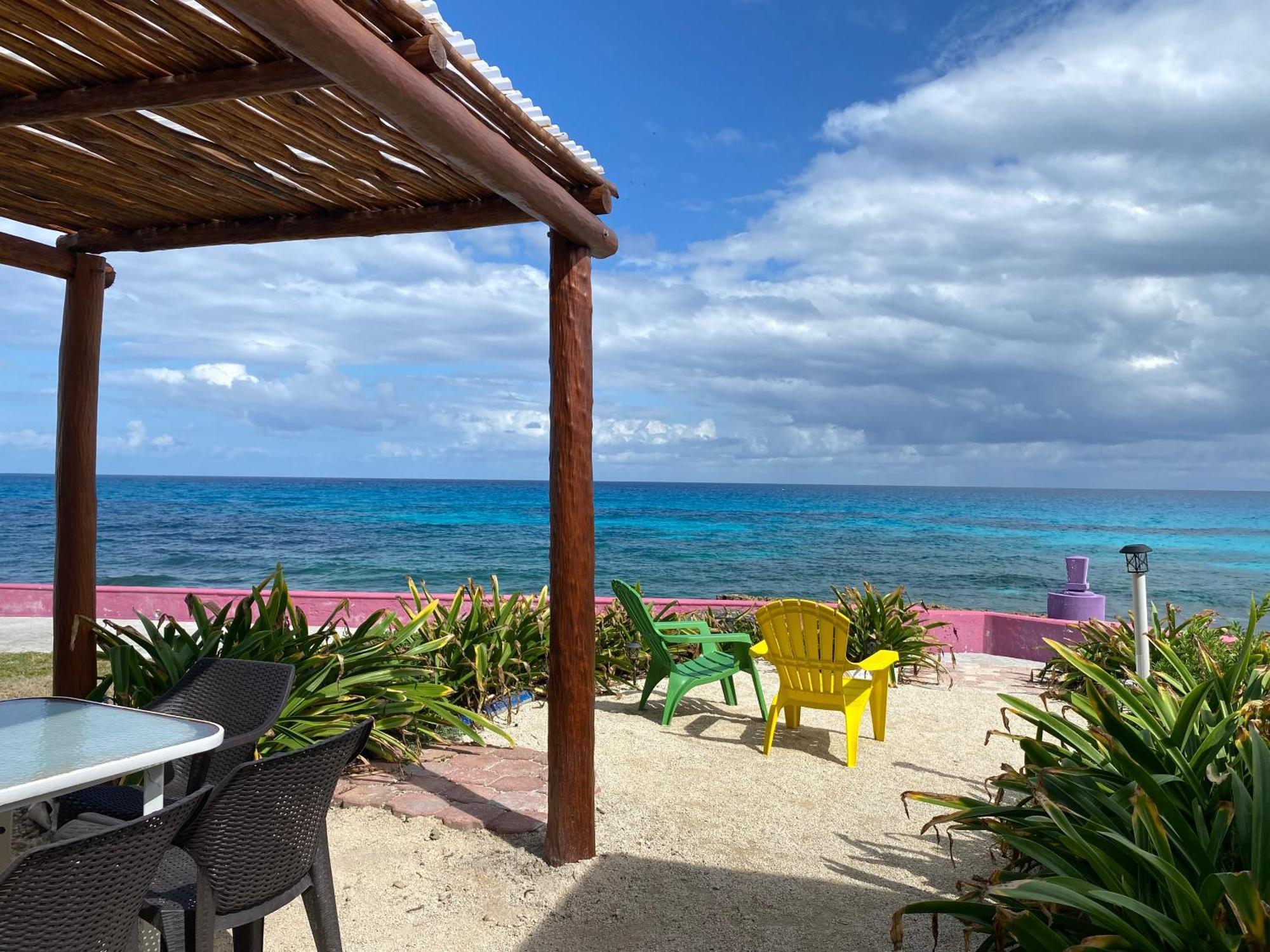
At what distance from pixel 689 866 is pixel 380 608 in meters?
6.39

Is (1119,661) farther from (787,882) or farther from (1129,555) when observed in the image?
(787,882)

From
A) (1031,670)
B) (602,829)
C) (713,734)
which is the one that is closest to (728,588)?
(1031,670)

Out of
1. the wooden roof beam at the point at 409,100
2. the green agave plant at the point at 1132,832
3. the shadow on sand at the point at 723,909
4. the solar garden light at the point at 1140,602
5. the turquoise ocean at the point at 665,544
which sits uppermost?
the wooden roof beam at the point at 409,100

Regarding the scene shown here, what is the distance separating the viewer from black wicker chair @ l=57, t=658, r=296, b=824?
9.32 ft

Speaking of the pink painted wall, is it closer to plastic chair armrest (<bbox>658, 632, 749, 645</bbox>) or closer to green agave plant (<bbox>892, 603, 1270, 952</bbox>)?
plastic chair armrest (<bbox>658, 632, 749, 645</bbox>)

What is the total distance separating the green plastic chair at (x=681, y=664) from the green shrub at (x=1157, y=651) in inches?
83.4

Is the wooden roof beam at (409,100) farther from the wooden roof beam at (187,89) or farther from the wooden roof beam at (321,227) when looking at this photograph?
the wooden roof beam at (321,227)

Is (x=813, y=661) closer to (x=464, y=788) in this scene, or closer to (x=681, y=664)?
(x=681, y=664)

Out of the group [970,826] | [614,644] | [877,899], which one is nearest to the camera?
[970,826]

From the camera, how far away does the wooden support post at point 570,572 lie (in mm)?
3438

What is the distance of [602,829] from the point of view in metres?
3.79

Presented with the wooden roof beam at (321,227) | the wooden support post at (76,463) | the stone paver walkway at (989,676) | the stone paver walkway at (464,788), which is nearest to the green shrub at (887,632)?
the stone paver walkway at (989,676)

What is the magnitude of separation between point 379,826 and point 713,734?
2272 mm

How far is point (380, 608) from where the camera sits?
9180mm
